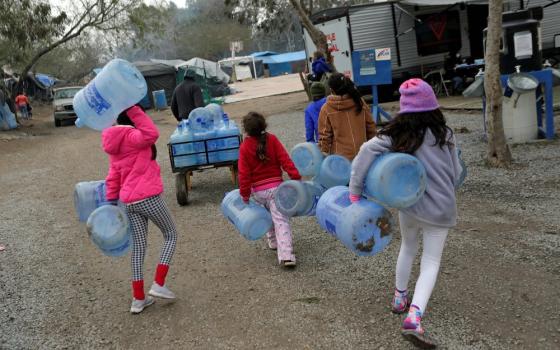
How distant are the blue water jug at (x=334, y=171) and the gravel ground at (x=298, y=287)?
72cm

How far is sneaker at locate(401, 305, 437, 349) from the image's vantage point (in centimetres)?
334

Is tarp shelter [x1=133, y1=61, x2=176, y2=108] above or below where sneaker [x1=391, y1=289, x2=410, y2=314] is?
above

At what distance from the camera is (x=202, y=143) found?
770 centimetres

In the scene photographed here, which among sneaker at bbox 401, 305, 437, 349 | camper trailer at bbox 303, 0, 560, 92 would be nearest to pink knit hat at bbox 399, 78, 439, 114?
sneaker at bbox 401, 305, 437, 349

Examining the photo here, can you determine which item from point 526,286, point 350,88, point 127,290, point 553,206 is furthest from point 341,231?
point 553,206

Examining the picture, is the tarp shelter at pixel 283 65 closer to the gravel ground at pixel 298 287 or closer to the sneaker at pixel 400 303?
the gravel ground at pixel 298 287

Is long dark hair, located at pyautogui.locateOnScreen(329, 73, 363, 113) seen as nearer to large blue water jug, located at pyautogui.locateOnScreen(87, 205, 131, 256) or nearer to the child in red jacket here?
the child in red jacket

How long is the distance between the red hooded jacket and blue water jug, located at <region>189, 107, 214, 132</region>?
308 centimetres

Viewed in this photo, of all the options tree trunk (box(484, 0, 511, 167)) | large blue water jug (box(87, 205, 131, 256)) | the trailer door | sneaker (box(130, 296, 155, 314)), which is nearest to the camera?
large blue water jug (box(87, 205, 131, 256))

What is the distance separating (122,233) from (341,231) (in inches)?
67.6

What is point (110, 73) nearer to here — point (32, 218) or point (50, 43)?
point (32, 218)

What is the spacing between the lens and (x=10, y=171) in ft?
45.2

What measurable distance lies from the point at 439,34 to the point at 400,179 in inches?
648

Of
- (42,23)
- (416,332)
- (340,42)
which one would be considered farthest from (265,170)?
(42,23)
